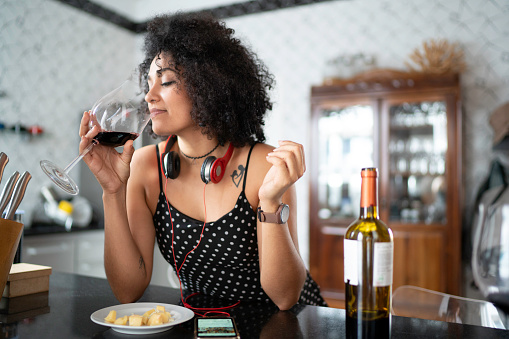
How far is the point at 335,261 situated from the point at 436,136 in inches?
53.3

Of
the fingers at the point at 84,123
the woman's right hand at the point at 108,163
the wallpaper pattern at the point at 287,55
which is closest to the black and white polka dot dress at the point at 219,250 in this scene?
the woman's right hand at the point at 108,163

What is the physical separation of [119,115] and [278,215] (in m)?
0.49

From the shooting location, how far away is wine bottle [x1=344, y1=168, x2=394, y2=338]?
679mm

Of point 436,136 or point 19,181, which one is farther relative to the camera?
point 436,136

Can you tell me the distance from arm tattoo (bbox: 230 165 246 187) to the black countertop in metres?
0.40

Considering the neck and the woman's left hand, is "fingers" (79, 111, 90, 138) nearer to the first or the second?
the neck

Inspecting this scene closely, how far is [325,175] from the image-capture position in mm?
3910

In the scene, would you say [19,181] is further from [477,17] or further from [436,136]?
[477,17]

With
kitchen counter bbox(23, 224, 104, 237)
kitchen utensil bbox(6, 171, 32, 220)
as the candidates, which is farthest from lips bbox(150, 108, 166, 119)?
kitchen counter bbox(23, 224, 104, 237)

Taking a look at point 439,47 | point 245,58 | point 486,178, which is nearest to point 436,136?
point 486,178

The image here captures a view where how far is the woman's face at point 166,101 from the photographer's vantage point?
123 cm

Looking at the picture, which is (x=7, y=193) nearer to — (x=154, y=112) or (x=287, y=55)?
(x=154, y=112)

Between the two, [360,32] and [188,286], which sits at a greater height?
[360,32]

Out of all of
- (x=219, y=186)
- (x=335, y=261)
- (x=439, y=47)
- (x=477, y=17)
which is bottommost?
(x=335, y=261)
